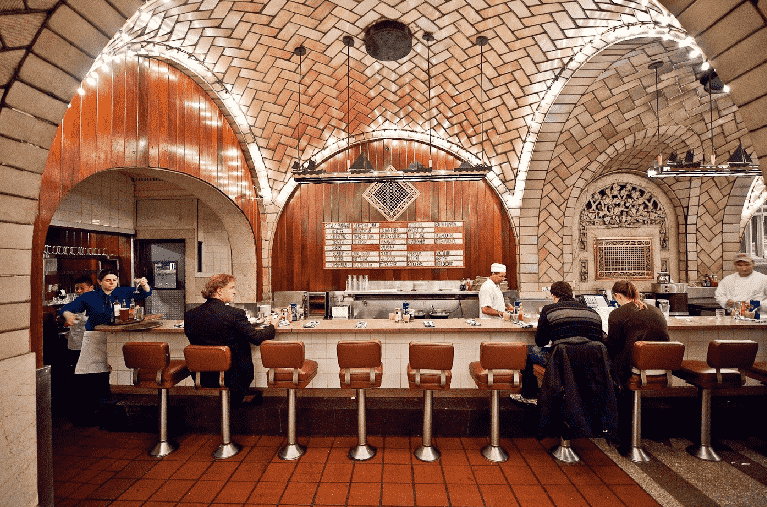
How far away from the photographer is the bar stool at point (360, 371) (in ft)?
10.2

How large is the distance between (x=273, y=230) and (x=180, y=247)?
72.0 inches

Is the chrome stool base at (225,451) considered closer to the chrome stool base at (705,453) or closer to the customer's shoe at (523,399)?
the customer's shoe at (523,399)

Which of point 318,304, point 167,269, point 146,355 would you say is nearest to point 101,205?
point 167,269

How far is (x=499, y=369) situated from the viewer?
313cm

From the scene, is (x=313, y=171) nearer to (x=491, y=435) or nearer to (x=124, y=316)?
(x=124, y=316)

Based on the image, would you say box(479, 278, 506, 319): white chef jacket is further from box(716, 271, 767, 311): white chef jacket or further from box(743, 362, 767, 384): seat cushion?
box(716, 271, 767, 311): white chef jacket

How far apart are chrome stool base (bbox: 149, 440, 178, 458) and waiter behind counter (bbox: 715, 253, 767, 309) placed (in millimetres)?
6722

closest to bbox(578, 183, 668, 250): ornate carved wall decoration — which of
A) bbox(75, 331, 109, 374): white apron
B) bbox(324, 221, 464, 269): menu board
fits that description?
bbox(324, 221, 464, 269): menu board

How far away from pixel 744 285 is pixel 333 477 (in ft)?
19.6

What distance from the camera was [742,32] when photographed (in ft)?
5.15

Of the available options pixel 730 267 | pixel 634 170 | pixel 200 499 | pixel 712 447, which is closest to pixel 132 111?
pixel 200 499

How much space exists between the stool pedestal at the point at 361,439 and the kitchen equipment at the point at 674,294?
23.1 ft

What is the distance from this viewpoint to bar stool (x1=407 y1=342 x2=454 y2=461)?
121 inches

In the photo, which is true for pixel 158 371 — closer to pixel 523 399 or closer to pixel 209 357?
pixel 209 357
